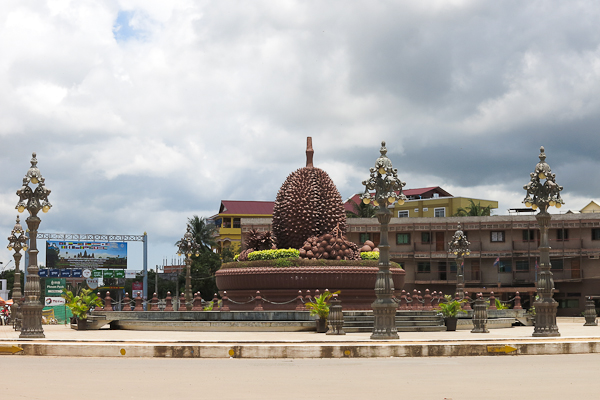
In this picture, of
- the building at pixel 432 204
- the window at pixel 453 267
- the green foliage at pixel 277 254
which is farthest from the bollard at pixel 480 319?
the building at pixel 432 204

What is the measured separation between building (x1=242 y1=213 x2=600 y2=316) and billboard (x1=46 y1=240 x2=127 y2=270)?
14.5m

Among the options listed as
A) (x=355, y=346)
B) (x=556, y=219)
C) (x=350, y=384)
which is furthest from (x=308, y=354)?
(x=556, y=219)

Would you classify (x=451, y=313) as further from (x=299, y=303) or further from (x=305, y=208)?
(x=305, y=208)

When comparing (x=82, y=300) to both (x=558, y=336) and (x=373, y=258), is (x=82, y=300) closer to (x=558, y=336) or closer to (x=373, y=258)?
(x=373, y=258)

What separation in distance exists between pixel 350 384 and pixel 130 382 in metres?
3.42

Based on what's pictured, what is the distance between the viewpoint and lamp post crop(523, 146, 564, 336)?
75.0 ft

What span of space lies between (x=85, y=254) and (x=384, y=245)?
5925 cm

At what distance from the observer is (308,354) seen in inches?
691

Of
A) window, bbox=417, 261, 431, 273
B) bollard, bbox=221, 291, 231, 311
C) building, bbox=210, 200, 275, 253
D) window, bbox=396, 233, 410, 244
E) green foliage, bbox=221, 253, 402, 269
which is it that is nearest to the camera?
bollard, bbox=221, 291, 231, 311

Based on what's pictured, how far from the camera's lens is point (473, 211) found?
80688 mm

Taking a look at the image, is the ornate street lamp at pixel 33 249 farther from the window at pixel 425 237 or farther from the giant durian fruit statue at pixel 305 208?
the window at pixel 425 237

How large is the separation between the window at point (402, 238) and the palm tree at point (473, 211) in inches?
494

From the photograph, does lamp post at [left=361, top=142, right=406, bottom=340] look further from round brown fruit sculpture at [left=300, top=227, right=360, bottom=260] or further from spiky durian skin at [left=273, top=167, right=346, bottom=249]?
spiky durian skin at [left=273, top=167, right=346, bottom=249]

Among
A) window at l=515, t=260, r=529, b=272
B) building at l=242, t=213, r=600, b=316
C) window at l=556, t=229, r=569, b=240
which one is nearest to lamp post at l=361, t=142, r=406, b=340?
building at l=242, t=213, r=600, b=316
